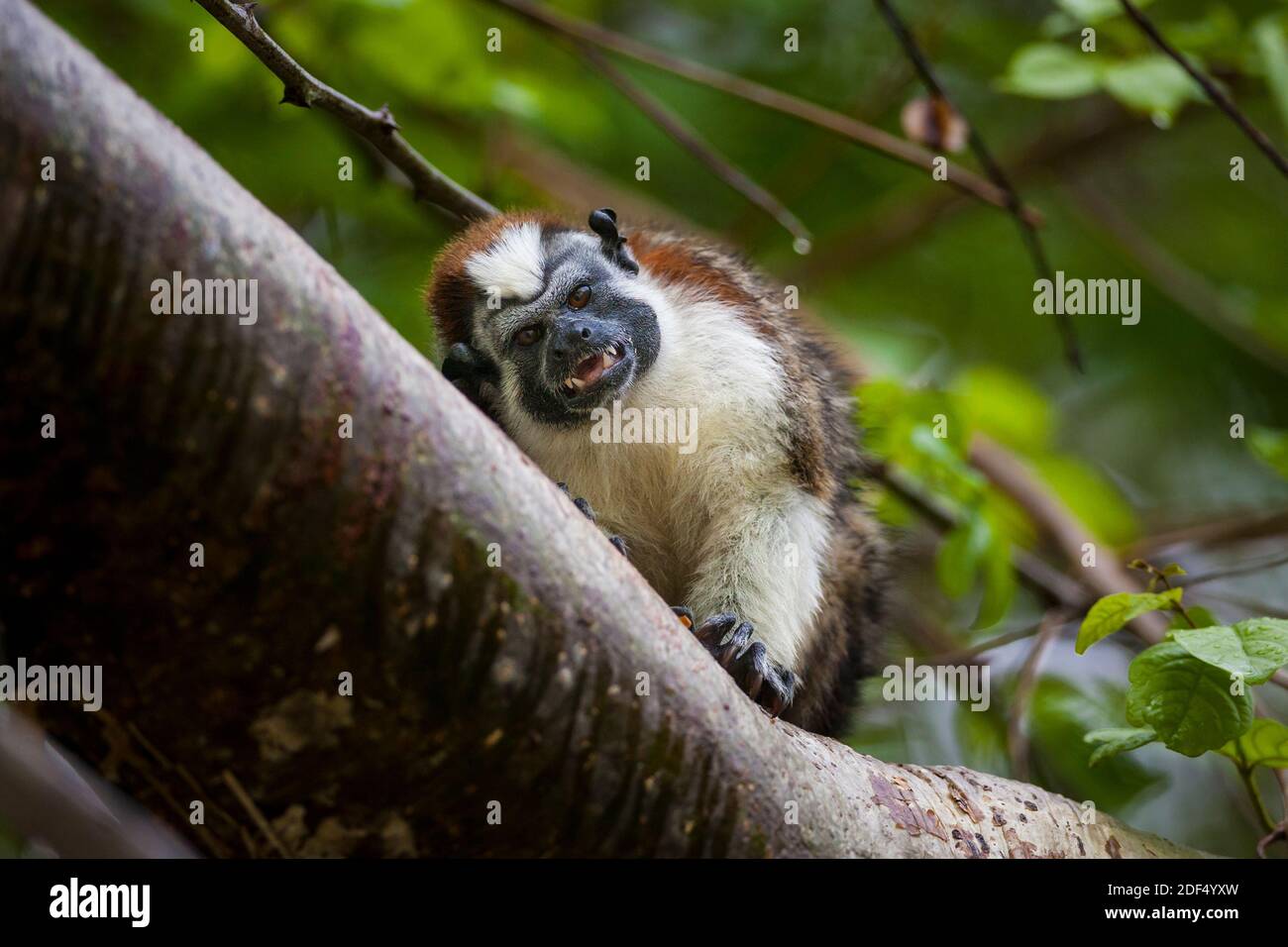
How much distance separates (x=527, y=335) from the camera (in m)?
4.42

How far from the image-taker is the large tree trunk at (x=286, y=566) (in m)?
1.90

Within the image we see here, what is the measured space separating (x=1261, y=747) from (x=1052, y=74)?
8.08 feet

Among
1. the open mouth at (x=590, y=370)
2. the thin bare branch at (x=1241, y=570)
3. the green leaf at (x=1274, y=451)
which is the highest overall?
the open mouth at (x=590, y=370)

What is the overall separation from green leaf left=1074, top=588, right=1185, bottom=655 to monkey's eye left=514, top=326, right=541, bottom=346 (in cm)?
210

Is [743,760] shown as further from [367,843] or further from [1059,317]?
[1059,317]

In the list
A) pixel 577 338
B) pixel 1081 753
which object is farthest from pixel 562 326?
pixel 1081 753

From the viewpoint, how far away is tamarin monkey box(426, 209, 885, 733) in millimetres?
3883

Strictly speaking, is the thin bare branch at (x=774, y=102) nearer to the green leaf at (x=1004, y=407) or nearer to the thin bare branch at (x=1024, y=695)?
the green leaf at (x=1004, y=407)

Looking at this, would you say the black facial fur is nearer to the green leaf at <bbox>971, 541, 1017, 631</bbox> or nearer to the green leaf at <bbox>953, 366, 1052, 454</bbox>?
the green leaf at <bbox>971, 541, 1017, 631</bbox>

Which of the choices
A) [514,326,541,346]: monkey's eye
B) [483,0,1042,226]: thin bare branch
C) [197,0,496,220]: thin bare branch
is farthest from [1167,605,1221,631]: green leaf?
[197,0,496,220]: thin bare branch

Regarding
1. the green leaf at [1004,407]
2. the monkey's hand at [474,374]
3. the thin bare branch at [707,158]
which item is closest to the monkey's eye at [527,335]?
the monkey's hand at [474,374]

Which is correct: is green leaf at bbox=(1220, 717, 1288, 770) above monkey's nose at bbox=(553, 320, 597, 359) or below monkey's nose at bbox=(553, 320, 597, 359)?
below

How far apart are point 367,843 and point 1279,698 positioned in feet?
20.0
